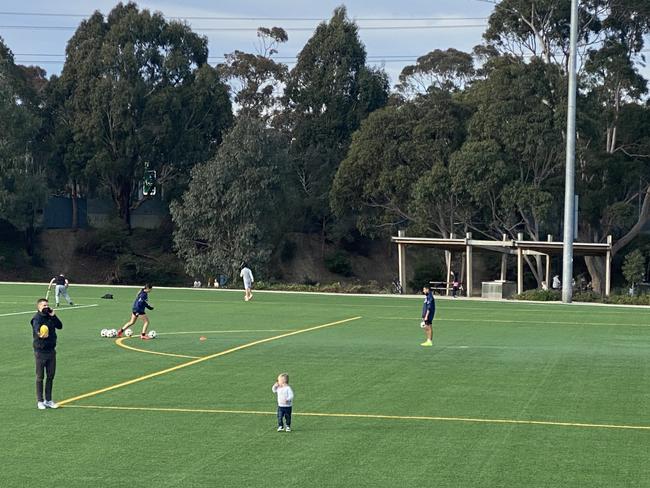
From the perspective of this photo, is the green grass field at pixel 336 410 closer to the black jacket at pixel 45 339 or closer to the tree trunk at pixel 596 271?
the black jacket at pixel 45 339

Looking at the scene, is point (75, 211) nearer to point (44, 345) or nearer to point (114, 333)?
point (114, 333)

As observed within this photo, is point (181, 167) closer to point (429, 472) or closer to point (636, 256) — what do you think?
point (636, 256)

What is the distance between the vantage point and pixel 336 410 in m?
18.1

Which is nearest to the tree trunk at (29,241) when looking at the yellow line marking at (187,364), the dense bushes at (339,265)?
the dense bushes at (339,265)

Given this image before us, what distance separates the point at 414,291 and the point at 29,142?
100 feet

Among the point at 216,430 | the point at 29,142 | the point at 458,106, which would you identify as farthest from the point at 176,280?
the point at 216,430

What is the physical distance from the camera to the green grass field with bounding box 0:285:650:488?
44.7ft

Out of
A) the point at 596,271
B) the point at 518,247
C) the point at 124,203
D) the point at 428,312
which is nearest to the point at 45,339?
the point at 428,312

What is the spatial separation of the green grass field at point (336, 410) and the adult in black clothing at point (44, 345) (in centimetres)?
36

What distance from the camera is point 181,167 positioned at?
82.4m

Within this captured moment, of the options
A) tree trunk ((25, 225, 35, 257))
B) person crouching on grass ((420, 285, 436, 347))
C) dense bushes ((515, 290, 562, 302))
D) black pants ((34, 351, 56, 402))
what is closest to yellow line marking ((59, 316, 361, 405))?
black pants ((34, 351, 56, 402))

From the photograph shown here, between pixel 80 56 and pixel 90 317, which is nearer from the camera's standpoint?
pixel 90 317

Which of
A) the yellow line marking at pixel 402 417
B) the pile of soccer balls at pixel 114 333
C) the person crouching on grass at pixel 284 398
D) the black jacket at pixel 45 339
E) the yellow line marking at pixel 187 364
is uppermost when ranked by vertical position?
the black jacket at pixel 45 339

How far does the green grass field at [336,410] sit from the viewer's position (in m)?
13.6
